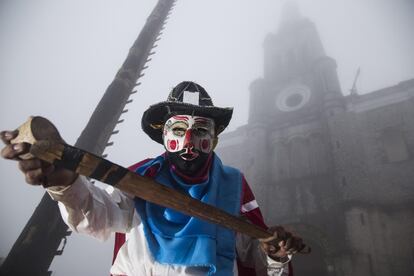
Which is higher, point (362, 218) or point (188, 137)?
point (362, 218)

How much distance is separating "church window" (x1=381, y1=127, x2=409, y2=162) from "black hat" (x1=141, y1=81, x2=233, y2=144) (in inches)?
663

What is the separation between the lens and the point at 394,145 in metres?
17.0

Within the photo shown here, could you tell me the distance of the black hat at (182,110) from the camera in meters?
2.86

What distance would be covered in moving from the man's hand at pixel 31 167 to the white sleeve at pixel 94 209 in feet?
0.46

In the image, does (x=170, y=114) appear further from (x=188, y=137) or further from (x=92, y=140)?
(x=92, y=140)

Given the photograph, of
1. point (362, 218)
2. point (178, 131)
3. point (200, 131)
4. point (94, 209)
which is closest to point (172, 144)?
point (178, 131)

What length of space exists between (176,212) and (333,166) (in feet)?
54.7

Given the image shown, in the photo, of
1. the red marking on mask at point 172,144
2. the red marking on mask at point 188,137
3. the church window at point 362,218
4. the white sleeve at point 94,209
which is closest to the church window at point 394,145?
the church window at point 362,218

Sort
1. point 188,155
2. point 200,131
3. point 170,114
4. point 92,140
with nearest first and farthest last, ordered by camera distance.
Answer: point 188,155, point 200,131, point 170,114, point 92,140

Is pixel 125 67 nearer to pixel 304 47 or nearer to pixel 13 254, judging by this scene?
pixel 13 254

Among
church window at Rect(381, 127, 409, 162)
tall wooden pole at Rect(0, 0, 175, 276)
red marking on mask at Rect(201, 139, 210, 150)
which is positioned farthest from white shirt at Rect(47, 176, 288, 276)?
church window at Rect(381, 127, 409, 162)

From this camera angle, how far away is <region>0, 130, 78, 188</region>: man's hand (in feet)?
4.33

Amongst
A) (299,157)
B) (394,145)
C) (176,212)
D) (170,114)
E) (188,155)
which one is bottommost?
(176,212)

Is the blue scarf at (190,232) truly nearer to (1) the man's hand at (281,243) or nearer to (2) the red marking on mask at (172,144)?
(2) the red marking on mask at (172,144)
